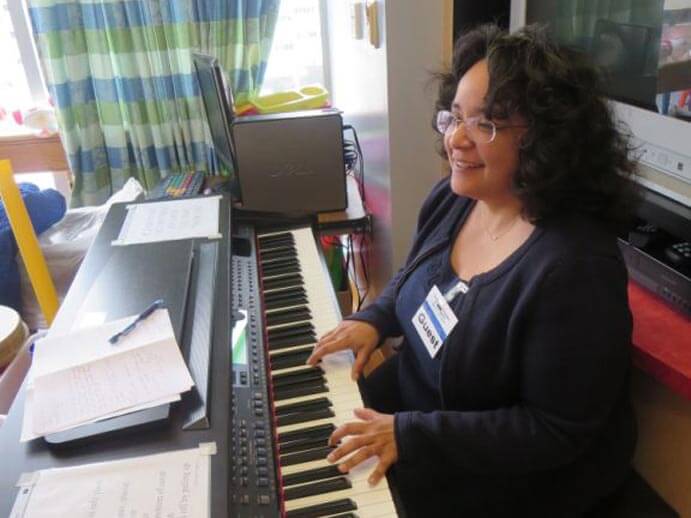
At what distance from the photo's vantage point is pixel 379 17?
169cm

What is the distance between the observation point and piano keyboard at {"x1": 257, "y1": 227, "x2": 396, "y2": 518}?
89cm

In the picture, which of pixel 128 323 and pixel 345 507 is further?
pixel 128 323

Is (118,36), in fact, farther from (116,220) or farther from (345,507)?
(345,507)

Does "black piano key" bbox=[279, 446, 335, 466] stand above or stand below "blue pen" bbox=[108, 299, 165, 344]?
below

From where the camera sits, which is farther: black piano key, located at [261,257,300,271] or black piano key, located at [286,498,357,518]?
black piano key, located at [261,257,300,271]

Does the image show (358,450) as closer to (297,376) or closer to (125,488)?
(297,376)

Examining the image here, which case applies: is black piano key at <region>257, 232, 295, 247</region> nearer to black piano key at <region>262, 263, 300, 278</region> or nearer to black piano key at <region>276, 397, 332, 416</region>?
black piano key at <region>262, 263, 300, 278</region>

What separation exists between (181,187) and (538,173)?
1.26m

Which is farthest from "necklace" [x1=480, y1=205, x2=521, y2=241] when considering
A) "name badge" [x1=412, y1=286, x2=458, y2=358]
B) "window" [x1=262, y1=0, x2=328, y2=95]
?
"window" [x1=262, y1=0, x2=328, y2=95]

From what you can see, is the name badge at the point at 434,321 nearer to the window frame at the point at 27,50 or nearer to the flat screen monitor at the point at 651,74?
the flat screen monitor at the point at 651,74

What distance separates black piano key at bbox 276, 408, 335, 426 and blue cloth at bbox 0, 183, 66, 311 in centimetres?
133

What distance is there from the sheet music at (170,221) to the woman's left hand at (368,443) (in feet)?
1.97

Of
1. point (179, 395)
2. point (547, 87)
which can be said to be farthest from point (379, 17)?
point (179, 395)

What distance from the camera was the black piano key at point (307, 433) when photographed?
3.24 ft
